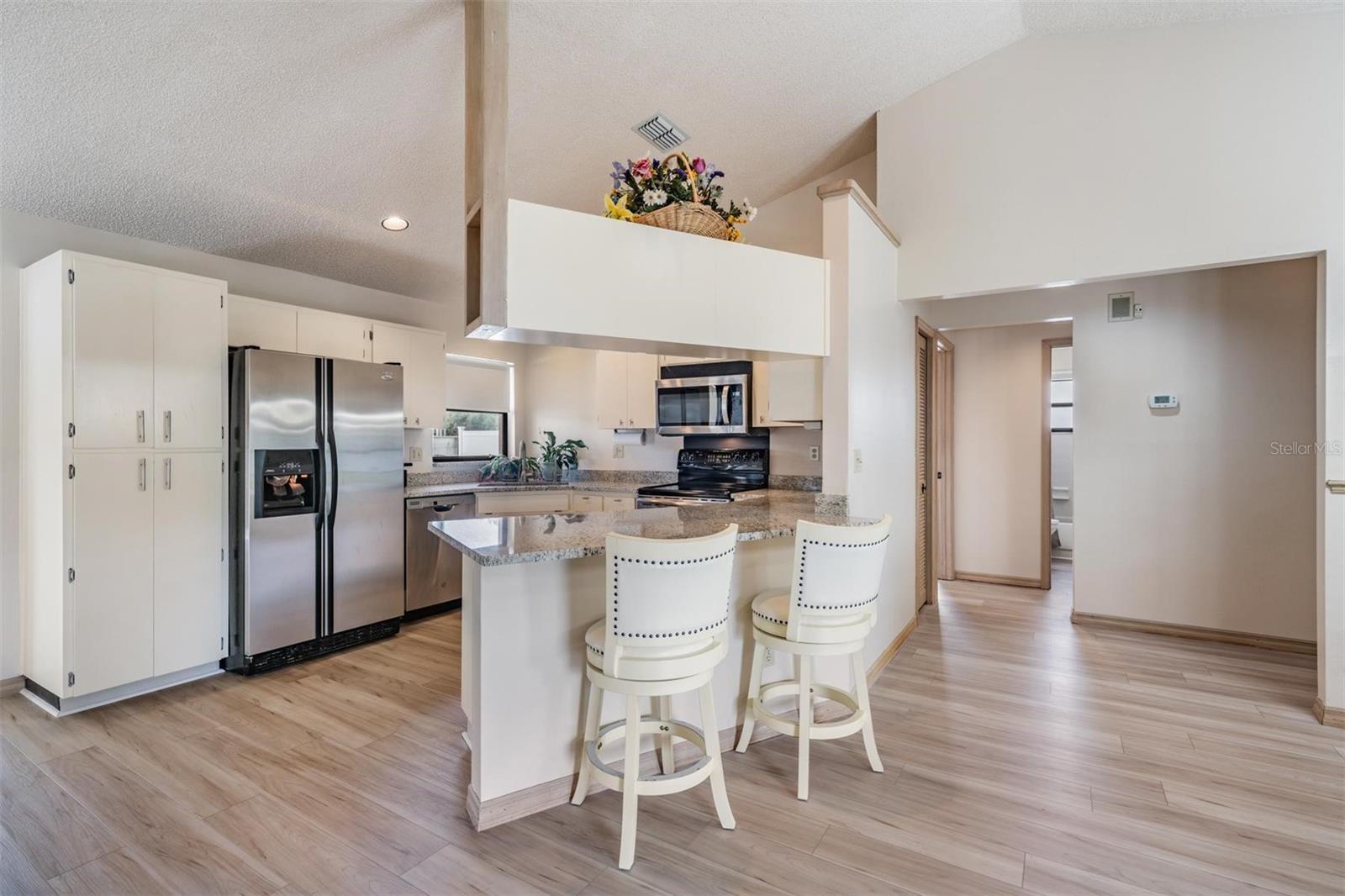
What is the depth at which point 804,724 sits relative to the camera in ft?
7.25

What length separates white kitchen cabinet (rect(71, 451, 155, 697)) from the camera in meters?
2.87

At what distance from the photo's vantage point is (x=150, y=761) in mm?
2422

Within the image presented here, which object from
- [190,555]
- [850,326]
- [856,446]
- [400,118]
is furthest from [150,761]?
[850,326]

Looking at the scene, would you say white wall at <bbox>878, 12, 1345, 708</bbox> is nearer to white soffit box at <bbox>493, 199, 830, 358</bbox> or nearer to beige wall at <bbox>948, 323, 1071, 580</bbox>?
white soffit box at <bbox>493, 199, 830, 358</bbox>

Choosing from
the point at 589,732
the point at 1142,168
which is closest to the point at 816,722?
the point at 589,732

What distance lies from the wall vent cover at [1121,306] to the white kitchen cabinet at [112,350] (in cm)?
571

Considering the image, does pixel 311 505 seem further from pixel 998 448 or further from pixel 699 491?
pixel 998 448

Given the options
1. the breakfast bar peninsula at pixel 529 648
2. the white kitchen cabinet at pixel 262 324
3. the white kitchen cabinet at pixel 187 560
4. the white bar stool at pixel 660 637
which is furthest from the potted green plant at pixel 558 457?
the white bar stool at pixel 660 637

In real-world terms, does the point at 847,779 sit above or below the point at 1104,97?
below

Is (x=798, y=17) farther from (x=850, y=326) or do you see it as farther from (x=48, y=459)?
Answer: (x=48, y=459)

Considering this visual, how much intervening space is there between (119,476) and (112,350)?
611 millimetres

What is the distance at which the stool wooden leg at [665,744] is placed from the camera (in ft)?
7.36

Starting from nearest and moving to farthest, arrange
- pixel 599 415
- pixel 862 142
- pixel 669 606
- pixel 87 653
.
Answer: pixel 669 606 < pixel 87 653 < pixel 862 142 < pixel 599 415

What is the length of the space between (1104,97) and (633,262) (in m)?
2.74
